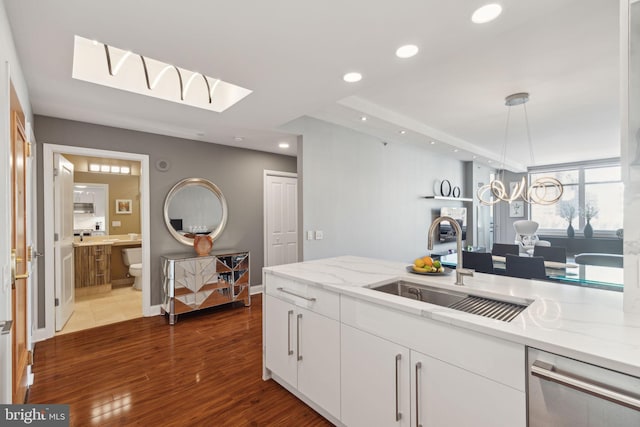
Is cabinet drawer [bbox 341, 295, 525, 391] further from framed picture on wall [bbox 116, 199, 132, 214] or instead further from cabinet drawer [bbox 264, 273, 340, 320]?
framed picture on wall [bbox 116, 199, 132, 214]

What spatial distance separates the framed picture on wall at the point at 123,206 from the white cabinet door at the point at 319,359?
5360mm

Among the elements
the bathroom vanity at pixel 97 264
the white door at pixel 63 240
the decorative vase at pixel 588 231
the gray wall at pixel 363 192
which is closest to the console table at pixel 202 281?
the white door at pixel 63 240


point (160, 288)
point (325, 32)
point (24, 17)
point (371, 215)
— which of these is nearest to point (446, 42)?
point (325, 32)

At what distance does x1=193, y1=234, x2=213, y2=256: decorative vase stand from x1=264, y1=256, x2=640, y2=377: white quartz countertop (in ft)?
7.58

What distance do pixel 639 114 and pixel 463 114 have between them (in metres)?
3.16

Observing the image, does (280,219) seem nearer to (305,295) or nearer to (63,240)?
(63,240)

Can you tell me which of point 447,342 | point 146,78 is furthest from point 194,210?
point 447,342

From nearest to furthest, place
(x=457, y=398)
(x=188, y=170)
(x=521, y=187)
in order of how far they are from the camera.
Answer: (x=457, y=398), (x=521, y=187), (x=188, y=170)

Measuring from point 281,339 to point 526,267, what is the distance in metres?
2.39

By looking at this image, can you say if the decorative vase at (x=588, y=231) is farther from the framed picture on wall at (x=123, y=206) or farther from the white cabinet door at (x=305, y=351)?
the framed picture on wall at (x=123, y=206)

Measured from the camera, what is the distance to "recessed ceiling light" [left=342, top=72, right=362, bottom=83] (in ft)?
7.42

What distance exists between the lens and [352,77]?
2318mm

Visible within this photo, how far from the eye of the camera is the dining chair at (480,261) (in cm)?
319

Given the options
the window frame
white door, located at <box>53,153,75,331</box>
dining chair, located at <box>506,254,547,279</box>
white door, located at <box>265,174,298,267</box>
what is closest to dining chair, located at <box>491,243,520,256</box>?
dining chair, located at <box>506,254,547,279</box>
